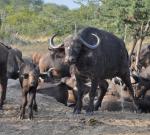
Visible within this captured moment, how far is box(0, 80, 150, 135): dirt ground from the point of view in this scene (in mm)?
10273

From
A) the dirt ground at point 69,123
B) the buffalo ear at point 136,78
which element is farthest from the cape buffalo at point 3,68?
the buffalo ear at point 136,78

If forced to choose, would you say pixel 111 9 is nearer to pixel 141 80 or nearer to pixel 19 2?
pixel 141 80

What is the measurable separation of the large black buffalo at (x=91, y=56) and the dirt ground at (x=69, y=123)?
26.0 inches

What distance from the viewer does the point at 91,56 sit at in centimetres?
1215

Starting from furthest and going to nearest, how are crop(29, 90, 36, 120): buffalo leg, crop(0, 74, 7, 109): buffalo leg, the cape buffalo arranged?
crop(0, 74, 7, 109): buffalo leg < the cape buffalo < crop(29, 90, 36, 120): buffalo leg

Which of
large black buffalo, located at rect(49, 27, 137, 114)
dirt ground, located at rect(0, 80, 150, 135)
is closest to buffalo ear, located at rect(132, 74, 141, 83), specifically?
large black buffalo, located at rect(49, 27, 137, 114)

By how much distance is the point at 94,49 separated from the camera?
1226cm

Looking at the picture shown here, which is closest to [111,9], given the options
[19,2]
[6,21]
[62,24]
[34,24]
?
[62,24]

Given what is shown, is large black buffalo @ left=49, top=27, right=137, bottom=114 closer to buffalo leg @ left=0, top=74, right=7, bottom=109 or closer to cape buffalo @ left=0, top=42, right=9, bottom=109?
cape buffalo @ left=0, top=42, right=9, bottom=109

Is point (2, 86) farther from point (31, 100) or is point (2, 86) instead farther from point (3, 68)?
point (31, 100)

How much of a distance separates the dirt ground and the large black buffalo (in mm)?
660

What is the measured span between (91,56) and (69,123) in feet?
6.26

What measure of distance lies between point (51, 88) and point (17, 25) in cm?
3340

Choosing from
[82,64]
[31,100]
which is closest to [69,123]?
[31,100]
